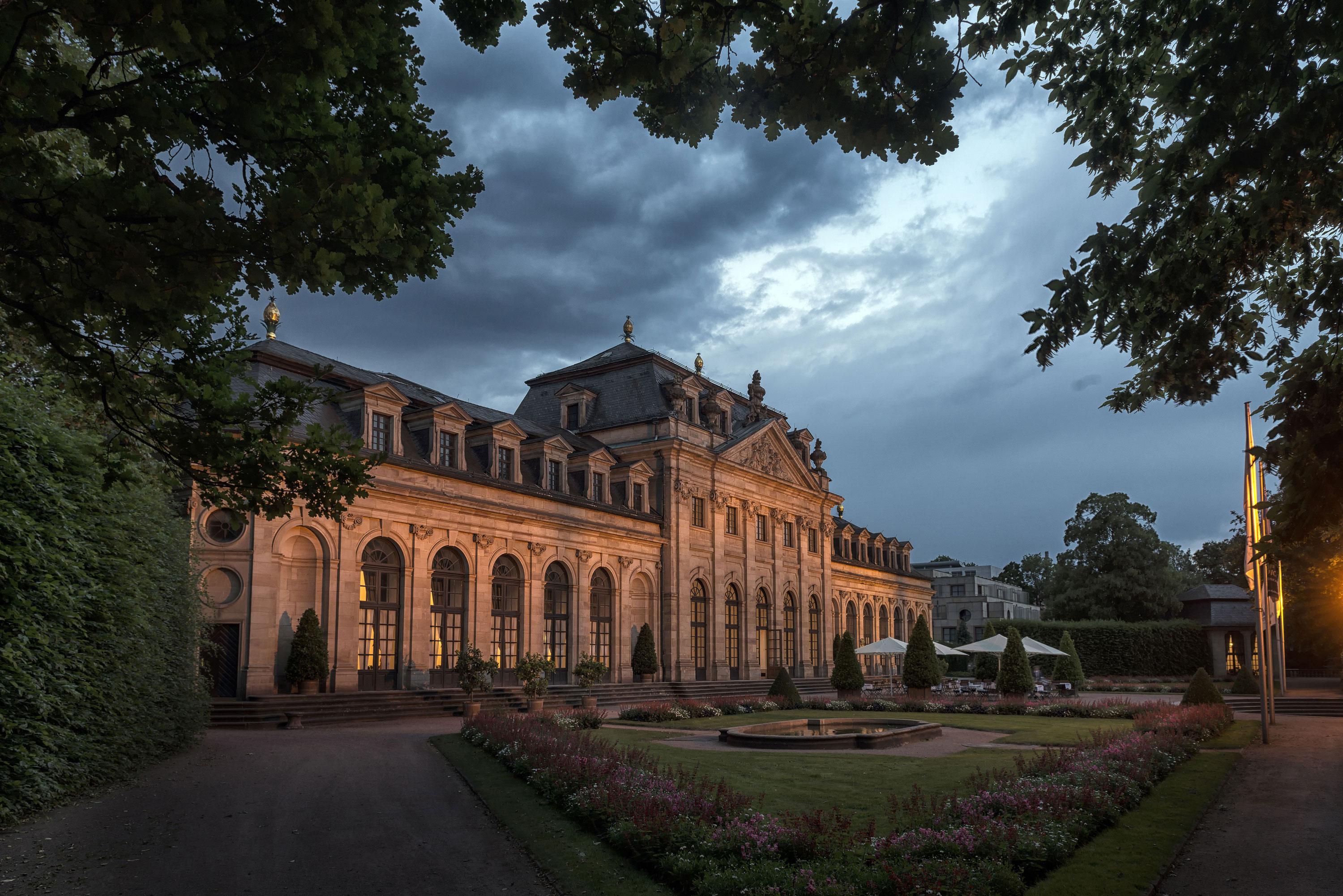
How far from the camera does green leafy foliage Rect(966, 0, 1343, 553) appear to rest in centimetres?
737

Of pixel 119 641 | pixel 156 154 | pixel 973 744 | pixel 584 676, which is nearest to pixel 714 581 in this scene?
pixel 584 676

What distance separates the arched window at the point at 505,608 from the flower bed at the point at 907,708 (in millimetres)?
5419

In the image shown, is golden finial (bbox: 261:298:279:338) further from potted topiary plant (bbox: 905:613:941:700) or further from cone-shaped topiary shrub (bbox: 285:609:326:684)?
potted topiary plant (bbox: 905:613:941:700)

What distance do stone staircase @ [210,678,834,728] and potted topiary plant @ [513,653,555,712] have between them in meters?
1.02

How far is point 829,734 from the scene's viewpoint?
26.3 m

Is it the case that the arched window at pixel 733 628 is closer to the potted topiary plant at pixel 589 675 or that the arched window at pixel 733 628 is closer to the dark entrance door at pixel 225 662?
the potted topiary plant at pixel 589 675

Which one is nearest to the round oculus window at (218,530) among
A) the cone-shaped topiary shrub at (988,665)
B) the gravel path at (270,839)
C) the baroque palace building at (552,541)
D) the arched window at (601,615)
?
the baroque palace building at (552,541)

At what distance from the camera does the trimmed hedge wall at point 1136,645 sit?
211 feet

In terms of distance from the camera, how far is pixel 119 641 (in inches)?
577

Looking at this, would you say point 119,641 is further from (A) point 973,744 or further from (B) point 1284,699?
(B) point 1284,699

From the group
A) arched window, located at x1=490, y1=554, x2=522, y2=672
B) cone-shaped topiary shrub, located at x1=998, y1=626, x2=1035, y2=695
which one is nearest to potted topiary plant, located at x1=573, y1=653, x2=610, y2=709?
arched window, located at x1=490, y1=554, x2=522, y2=672

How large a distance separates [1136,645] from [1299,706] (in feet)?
95.0

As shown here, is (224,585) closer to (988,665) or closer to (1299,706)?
(1299,706)

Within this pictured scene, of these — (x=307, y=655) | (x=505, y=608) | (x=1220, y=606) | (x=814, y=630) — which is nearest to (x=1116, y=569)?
(x=1220, y=606)
